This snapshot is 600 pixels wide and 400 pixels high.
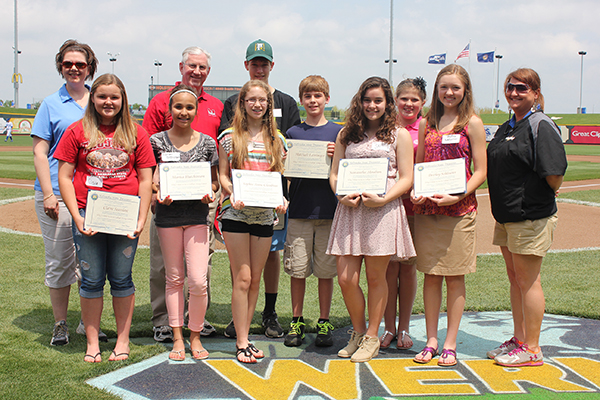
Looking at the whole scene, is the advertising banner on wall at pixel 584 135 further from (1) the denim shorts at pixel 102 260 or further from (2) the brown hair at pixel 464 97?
(1) the denim shorts at pixel 102 260

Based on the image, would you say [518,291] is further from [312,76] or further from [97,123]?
[97,123]

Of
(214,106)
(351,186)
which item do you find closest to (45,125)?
(214,106)

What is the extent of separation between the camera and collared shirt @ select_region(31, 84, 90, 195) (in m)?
4.11

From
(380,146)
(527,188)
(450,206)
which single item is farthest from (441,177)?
(527,188)

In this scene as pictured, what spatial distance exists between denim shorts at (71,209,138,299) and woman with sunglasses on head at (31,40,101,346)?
46cm

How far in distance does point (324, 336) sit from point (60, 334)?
227 cm

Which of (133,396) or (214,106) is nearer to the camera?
(133,396)

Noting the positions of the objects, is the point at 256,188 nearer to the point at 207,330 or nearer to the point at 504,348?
the point at 207,330

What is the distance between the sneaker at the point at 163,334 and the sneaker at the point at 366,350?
1.65 meters

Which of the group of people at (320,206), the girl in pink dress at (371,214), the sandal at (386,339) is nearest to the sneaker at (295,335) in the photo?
the group of people at (320,206)

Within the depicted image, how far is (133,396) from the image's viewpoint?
3209 mm

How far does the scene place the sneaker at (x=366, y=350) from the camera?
388 cm

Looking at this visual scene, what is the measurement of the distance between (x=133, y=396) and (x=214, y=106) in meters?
2.68

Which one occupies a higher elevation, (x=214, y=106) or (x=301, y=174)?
(x=214, y=106)
